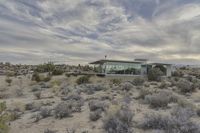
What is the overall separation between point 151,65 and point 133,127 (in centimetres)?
4519

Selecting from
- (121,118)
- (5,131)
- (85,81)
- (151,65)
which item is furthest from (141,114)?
(151,65)

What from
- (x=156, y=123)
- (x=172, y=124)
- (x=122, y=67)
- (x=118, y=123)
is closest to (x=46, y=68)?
(x=122, y=67)

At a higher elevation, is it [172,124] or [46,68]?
[46,68]

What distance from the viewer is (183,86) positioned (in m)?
22.0

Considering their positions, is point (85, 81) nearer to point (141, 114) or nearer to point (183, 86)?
point (183, 86)

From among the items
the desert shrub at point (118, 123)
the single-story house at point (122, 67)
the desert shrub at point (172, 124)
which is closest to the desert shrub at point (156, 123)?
the desert shrub at point (172, 124)

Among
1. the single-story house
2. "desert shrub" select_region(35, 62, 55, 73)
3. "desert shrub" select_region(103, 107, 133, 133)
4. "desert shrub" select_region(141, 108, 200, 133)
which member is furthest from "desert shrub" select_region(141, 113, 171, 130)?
"desert shrub" select_region(35, 62, 55, 73)

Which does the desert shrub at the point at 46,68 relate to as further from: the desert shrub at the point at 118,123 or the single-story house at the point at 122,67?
the desert shrub at the point at 118,123

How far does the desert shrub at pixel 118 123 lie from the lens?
8165 millimetres

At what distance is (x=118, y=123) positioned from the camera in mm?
8508

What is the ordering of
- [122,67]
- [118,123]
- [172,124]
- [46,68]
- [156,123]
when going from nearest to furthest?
[172,124] < [118,123] < [156,123] < [122,67] < [46,68]

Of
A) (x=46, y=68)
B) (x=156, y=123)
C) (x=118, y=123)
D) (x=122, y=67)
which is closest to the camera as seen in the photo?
(x=118, y=123)

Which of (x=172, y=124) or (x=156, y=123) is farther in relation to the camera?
(x=156, y=123)

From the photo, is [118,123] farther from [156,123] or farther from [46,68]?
[46,68]
